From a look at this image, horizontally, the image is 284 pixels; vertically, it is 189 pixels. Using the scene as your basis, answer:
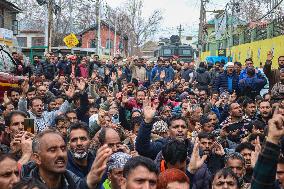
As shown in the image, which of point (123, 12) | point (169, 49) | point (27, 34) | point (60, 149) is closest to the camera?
point (60, 149)

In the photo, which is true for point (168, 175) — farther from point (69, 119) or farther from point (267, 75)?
point (267, 75)

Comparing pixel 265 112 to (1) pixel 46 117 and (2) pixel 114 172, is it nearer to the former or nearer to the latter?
(1) pixel 46 117

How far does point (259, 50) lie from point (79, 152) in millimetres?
19466

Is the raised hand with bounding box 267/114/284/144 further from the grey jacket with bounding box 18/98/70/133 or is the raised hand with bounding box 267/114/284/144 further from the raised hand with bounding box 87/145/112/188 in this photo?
the grey jacket with bounding box 18/98/70/133

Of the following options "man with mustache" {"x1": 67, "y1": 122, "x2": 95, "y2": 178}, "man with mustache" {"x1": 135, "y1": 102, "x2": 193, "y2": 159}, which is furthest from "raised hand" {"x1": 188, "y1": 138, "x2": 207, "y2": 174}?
"man with mustache" {"x1": 67, "y1": 122, "x2": 95, "y2": 178}

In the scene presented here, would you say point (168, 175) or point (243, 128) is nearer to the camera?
point (168, 175)

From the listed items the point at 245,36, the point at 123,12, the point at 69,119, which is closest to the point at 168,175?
the point at 69,119

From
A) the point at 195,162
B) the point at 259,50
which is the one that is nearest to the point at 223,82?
the point at 195,162

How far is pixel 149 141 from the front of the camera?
7430mm

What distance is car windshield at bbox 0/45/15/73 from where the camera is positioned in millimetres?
17172

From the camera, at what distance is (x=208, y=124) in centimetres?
1007

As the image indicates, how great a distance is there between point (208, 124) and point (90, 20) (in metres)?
53.5

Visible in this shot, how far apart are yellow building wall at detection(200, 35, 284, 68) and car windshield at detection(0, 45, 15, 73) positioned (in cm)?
849

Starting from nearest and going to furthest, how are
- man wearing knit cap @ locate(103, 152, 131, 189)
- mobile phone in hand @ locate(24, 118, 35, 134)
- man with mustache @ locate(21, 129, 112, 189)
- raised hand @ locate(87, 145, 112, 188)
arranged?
raised hand @ locate(87, 145, 112, 188)
man with mustache @ locate(21, 129, 112, 189)
man wearing knit cap @ locate(103, 152, 131, 189)
mobile phone in hand @ locate(24, 118, 35, 134)
